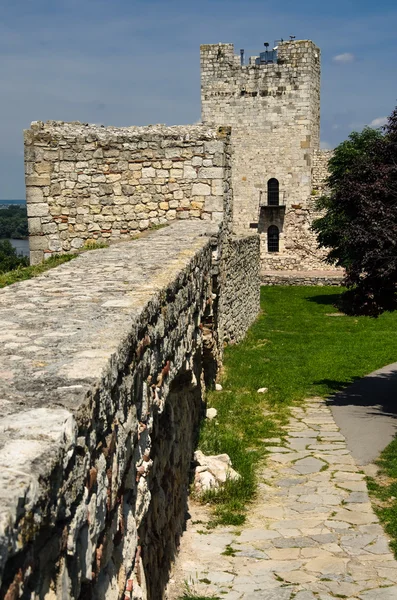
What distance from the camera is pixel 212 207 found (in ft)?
34.6

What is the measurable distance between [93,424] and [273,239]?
30.4 metres

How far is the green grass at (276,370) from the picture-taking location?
8.19 metres

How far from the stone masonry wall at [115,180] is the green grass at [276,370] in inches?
117

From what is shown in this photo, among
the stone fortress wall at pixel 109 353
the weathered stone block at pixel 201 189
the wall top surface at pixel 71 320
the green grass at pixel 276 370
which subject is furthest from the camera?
the weathered stone block at pixel 201 189

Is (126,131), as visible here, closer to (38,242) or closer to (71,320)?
(38,242)

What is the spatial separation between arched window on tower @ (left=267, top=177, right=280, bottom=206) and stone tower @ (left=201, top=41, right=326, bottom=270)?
5cm

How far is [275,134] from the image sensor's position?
30938 millimetres

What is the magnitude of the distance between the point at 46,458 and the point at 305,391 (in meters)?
10.2

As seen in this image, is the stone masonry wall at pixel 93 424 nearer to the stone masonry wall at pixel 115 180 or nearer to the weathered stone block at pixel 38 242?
the stone masonry wall at pixel 115 180

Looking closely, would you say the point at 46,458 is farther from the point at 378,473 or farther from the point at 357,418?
the point at 357,418

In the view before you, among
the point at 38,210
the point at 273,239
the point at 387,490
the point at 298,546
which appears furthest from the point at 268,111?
the point at 298,546

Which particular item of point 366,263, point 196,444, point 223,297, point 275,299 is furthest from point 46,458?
point 275,299

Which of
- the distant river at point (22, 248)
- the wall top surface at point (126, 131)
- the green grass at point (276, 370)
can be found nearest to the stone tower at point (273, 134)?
the green grass at point (276, 370)

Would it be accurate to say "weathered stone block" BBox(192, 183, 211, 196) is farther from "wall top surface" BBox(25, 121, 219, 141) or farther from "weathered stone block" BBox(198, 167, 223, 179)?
"wall top surface" BBox(25, 121, 219, 141)
